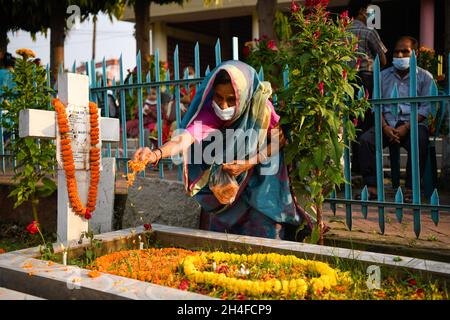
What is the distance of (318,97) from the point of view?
3.26 meters

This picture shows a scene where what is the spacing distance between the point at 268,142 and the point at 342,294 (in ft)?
4.51

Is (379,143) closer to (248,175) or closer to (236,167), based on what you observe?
(248,175)

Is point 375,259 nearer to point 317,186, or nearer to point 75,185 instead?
point 317,186

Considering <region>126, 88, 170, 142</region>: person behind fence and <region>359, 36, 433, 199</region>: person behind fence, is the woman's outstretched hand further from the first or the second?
<region>126, 88, 170, 142</region>: person behind fence

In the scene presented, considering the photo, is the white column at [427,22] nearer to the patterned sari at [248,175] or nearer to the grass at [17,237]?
the patterned sari at [248,175]

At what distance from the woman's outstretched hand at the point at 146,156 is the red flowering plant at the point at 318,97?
91 centimetres

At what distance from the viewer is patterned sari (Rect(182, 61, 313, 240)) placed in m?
3.48

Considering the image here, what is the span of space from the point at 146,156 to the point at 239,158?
734mm

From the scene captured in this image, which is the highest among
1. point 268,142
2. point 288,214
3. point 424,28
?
point 424,28

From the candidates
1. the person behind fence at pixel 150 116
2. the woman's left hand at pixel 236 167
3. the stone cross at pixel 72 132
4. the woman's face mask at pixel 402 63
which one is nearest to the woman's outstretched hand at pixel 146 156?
the woman's left hand at pixel 236 167

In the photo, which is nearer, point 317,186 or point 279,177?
point 317,186

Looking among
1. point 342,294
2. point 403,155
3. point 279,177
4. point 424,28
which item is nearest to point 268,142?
point 279,177

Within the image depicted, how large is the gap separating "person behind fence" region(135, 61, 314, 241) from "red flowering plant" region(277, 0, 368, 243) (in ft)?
0.48
